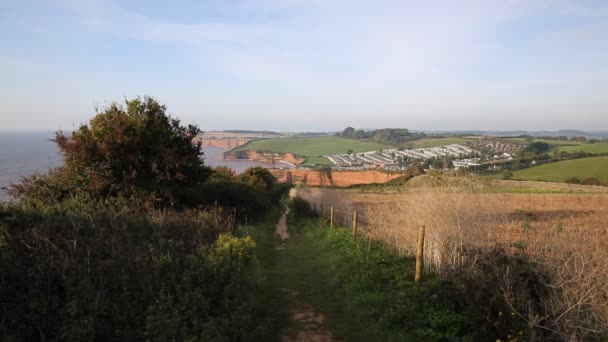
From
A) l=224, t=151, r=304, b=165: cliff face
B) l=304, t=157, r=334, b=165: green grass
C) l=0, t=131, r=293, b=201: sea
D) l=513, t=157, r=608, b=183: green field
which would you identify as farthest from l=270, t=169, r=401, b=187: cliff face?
l=0, t=131, r=293, b=201: sea

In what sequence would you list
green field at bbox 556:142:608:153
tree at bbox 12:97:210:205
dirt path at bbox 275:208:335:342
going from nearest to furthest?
dirt path at bbox 275:208:335:342, tree at bbox 12:97:210:205, green field at bbox 556:142:608:153

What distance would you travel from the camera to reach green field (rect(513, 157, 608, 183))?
52916mm

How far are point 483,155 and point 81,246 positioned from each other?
235 feet

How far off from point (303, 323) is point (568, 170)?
205 ft

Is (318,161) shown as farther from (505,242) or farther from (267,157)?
(505,242)

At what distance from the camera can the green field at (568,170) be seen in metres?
52.9

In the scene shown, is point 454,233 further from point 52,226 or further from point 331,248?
point 52,226

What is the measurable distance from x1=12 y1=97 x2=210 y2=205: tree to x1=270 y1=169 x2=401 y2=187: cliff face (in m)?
52.0

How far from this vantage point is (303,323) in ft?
20.8

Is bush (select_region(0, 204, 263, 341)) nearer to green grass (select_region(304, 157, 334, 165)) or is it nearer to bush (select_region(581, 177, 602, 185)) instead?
bush (select_region(581, 177, 602, 185))

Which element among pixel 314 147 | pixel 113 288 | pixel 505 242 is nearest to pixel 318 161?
pixel 314 147

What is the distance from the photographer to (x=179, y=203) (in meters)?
14.9

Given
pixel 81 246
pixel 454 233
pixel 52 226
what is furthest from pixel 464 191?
pixel 52 226

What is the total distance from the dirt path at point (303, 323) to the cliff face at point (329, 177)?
2327 inches
